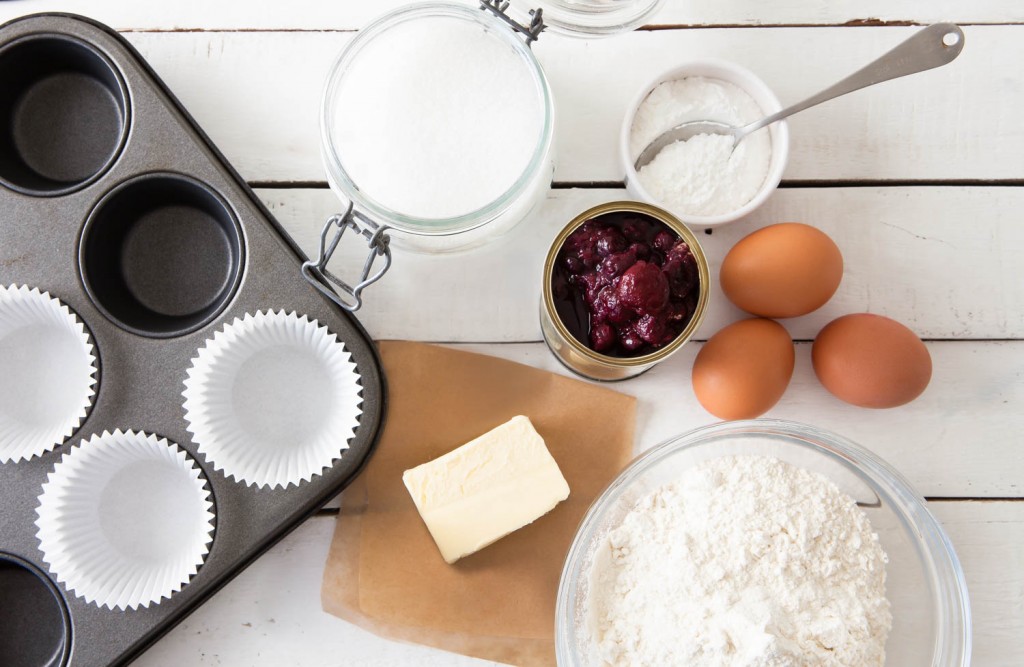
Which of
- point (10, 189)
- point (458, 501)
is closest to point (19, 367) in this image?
point (10, 189)

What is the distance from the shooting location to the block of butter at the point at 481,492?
1.14 m

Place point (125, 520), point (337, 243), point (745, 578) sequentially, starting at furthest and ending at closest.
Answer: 1. point (125, 520)
2. point (337, 243)
3. point (745, 578)

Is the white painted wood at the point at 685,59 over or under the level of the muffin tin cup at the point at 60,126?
over

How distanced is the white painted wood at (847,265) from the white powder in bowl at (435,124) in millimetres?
232

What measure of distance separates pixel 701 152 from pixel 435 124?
0.44 metres

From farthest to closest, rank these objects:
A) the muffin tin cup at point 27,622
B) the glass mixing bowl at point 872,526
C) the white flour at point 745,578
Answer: the muffin tin cup at point 27,622
the glass mixing bowl at point 872,526
the white flour at point 745,578

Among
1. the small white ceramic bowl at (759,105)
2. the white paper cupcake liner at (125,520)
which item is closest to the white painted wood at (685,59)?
the small white ceramic bowl at (759,105)

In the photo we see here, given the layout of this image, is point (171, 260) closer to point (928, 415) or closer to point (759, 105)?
point (759, 105)

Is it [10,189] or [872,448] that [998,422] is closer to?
[872,448]

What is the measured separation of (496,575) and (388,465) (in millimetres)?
268

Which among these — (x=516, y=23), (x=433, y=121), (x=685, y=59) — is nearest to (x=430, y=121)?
(x=433, y=121)

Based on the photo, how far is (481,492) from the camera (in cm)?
114

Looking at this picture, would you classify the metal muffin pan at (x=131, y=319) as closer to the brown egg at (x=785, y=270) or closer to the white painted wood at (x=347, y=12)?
the white painted wood at (x=347, y=12)

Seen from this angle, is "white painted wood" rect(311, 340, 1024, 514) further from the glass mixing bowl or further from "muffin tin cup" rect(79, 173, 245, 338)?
"muffin tin cup" rect(79, 173, 245, 338)
